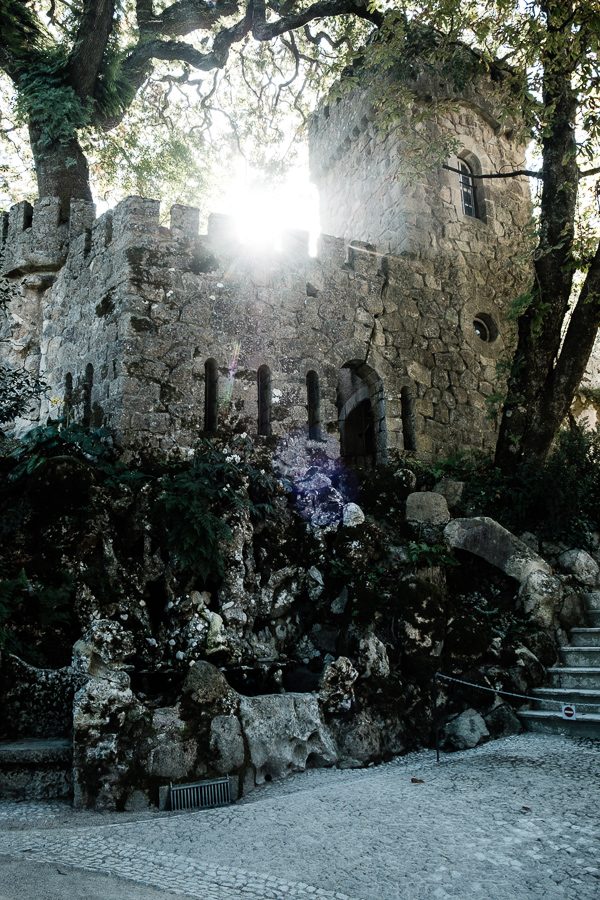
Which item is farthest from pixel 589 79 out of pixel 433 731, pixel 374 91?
pixel 433 731

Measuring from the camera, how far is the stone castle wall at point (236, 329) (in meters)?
7.77

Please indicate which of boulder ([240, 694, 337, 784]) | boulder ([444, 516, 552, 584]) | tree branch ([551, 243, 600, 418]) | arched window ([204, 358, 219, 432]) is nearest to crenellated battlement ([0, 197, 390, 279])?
arched window ([204, 358, 219, 432])

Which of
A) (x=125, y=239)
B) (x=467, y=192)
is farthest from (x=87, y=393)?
(x=467, y=192)

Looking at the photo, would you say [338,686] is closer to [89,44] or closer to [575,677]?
[575,677]

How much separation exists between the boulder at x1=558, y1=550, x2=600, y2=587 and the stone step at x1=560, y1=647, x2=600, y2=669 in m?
1.08

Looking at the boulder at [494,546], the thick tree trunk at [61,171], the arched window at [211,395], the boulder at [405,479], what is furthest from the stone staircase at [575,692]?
the thick tree trunk at [61,171]

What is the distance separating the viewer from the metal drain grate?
434 centimetres

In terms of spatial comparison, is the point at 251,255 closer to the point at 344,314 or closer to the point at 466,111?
the point at 344,314

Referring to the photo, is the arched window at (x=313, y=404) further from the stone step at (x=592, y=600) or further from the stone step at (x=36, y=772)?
the stone step at (x=36, y=772)

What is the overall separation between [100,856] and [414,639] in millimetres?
3320

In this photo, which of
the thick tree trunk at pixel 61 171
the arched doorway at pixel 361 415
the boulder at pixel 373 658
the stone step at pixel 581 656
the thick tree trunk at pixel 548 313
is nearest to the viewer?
the boulder at pixel 373 658

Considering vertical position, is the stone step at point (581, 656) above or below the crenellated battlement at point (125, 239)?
below

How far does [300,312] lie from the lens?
8930 millimetres

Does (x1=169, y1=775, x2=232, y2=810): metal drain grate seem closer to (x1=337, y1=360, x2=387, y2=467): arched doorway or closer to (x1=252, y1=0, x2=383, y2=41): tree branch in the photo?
(x1=337, y1=360, x2=387, y2=467): arched doorway
